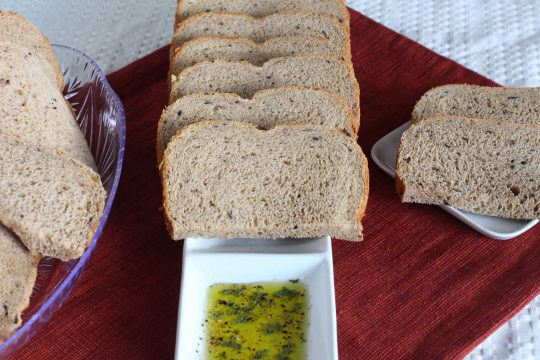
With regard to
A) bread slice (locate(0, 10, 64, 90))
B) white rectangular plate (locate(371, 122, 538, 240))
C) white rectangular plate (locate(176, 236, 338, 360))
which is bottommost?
white rectangular plate (locate(371, 122, 538, 240))

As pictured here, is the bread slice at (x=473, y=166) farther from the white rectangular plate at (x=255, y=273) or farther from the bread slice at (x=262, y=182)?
the white rectangular plate at (x=255, y=273)

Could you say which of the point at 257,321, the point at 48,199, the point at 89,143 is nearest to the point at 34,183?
the point at 48,199

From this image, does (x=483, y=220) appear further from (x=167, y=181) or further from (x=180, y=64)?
(x=180, y=64)

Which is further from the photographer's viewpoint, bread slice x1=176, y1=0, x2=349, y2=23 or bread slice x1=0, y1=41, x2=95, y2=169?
bread slice x1=176, y1=0, x2=349, y2=23

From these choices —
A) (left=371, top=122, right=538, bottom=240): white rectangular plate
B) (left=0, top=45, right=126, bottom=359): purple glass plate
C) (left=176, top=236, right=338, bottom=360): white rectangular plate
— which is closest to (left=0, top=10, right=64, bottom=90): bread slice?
(left=0, top=45, right=126, bottom=359): purple glass plate

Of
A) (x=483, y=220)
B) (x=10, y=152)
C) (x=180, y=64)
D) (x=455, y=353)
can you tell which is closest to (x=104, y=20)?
(x=180, y=64)

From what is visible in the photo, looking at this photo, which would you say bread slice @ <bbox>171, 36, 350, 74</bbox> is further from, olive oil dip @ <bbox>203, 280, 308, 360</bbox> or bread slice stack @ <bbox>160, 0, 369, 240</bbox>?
olive oil dip @ <bbox>203, 280, 308, 360</bbox>


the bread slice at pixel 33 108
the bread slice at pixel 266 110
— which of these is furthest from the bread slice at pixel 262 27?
the bread slice at pixel 33 108

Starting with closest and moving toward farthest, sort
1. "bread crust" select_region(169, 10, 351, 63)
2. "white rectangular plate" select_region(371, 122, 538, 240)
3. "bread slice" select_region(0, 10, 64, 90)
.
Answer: "white rectangular plate" select_region(371, 122, 538, 240), "bread slice" select_region(0, 10, 64, 90), "bread crust" select_region(169, 10, 351, 63)
